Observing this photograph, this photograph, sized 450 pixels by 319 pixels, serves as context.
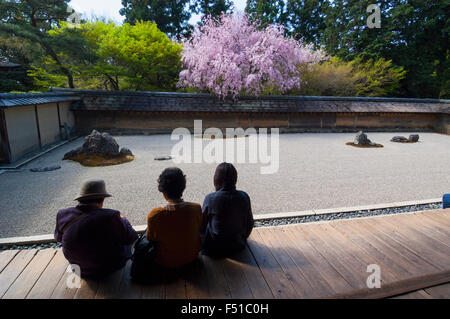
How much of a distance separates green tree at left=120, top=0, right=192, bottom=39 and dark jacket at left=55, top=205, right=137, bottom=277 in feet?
70.8

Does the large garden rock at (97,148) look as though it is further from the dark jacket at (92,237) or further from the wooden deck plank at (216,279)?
the wooden deck plank at (216,279)

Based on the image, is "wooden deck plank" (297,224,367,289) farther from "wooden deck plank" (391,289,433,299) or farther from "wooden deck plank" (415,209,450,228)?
"wooden deck plank" (415,209,450,228)

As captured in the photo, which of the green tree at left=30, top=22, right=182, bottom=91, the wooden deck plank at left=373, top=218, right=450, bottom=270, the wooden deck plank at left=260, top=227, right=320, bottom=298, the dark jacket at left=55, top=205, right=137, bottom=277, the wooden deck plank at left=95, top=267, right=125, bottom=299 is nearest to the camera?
the dark jacket at left=55, top=205, right=137, bottom=277

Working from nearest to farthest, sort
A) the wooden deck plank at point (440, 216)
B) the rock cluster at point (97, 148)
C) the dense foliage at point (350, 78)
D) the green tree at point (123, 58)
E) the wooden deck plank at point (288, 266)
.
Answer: the wooden deck plank at point (288, 266)
the wooden deck plank at point (440, 216)
the rock cluster at point (97, 148)
the green tree at point (123, 58)
the dense foliage at point (350, 78)

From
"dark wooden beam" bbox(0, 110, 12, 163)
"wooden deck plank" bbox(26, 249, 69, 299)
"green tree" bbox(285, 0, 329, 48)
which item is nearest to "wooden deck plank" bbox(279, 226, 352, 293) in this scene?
"wooden deck plank" bbox(26, 249, 69, 299)

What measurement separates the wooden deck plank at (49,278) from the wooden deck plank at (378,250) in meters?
2.98

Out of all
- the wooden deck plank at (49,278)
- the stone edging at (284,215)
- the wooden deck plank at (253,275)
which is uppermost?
the wooden deck plank at (49,278)

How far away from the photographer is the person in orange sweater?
196cm

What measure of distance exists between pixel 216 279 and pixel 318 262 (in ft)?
3.44

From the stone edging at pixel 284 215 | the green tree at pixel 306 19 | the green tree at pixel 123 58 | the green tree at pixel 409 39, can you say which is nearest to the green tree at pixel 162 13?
the green tree at pixel 123 58

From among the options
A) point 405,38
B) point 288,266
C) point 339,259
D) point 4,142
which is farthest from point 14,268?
point 405,38

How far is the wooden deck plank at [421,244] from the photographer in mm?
2482

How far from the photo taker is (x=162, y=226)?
1967 mm
